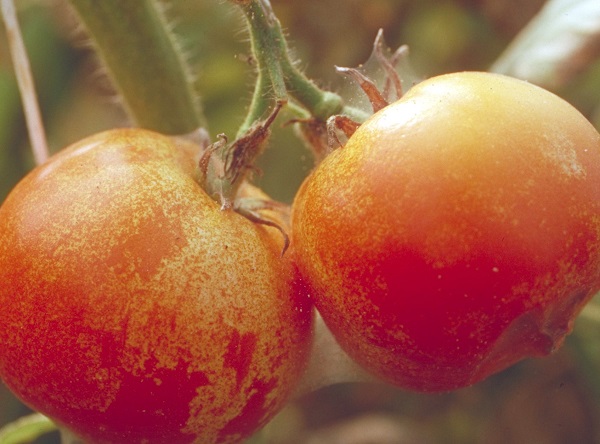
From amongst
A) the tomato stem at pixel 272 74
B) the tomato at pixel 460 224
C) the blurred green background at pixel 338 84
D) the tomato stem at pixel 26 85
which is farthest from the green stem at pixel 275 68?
the blurred green background at pixel 338 84

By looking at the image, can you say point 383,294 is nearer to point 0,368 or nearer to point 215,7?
point 0,368

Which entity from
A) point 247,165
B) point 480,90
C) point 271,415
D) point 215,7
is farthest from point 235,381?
point 215,7

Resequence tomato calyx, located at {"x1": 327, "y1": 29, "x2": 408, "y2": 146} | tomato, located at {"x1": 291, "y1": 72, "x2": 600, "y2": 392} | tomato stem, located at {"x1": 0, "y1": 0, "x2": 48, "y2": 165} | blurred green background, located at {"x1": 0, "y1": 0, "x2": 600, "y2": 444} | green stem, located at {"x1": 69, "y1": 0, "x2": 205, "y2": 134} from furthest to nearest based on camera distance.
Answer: blurred green background, located at {"x1": 0, "y1": 0, "x2": 600, "y2": 444} < tomato stem, located at {"x1": 0, "y1": 0, "x2": 48, "y2": 165} < green stem, located at {"x1": 69, "y1": 0, "x2": 205, "y2": 134} < tomato calyx, located at {"x1": 327, "y1": 29, "x2": 408, "y2": 146} < tomato, located at {"x1": 291, "y1": 72, "x2": 600, "y2": 392}

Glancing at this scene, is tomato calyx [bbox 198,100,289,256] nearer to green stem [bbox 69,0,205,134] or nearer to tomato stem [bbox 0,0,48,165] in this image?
green stem [bbox 69,0,205,134]

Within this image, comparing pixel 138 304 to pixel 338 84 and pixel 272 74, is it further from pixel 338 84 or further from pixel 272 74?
pixel 338 84

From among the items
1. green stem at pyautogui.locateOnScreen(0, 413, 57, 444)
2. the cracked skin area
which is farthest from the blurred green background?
the cracked skin area

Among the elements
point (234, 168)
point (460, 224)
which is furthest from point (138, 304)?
point (460, 224)
